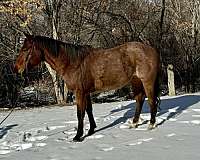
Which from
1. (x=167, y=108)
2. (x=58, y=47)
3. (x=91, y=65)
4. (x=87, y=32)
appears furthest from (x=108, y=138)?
(x=87, y=32)

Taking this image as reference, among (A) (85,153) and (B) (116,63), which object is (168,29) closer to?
(B) (116,63)

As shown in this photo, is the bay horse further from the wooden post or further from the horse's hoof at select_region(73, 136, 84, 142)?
the wooden post

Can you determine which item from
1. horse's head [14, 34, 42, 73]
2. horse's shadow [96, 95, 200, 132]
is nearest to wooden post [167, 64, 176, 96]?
horse's shadow [96, 95, 200, 132]

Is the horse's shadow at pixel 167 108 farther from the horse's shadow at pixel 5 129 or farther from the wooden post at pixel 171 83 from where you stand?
the wooden post at pixel 171 83

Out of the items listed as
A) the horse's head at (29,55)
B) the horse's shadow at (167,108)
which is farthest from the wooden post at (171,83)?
the horse's head at (29,55)

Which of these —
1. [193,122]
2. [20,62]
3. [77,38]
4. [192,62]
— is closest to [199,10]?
[192,62]

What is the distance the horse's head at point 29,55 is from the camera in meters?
6.20

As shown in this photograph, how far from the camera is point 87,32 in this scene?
1599cm

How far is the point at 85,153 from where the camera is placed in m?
5.25

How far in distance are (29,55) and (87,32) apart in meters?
9.90

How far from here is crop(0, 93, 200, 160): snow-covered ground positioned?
5.12m

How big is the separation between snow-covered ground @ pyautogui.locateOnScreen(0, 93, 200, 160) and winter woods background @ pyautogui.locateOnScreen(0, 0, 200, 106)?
5169mm

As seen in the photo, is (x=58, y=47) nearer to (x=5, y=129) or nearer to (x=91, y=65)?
(x=91, y=65)

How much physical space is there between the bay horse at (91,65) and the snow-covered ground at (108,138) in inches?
14.6
